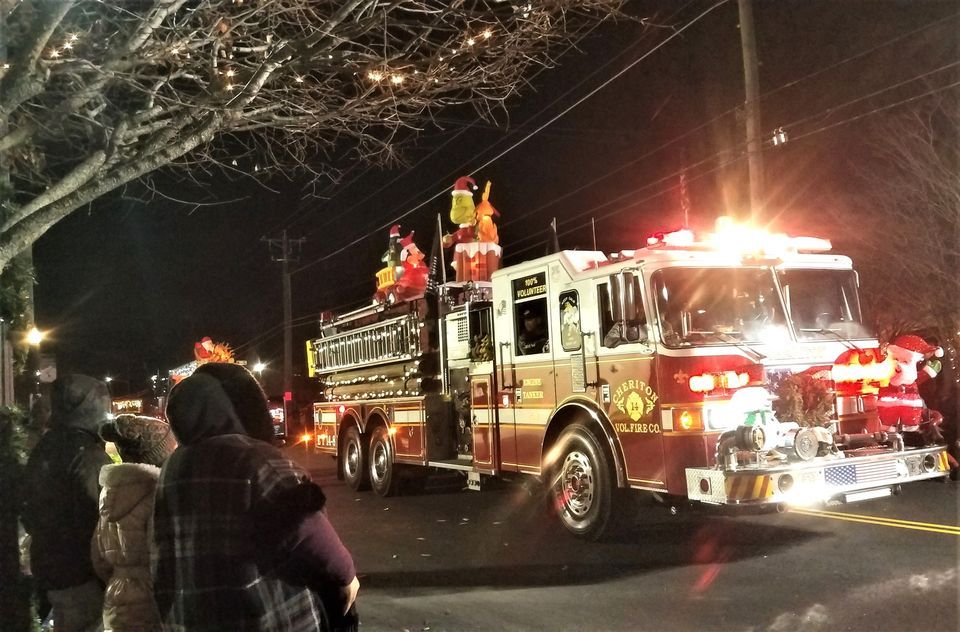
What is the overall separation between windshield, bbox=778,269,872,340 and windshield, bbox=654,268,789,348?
0.79 feet

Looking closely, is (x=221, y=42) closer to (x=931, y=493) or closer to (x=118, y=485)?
(x=118, y=485)

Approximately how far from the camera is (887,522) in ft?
25.5

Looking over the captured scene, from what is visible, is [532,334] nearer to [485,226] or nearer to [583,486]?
[583,486]

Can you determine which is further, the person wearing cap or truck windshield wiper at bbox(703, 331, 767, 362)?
the person wearing cap

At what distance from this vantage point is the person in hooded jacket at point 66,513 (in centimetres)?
356

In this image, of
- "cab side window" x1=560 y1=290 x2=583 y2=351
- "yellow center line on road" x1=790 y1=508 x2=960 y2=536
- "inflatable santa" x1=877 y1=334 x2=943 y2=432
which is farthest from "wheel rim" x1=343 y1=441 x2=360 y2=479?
"inflatable santa" x1=877 y1=334 x2=943 y2=432

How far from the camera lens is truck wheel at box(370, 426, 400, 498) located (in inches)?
453

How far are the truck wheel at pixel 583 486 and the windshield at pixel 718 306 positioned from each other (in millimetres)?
1407

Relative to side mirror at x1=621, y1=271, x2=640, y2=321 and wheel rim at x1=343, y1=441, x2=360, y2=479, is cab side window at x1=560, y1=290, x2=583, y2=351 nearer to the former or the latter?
side mirror at x1=621, y1=271, x2=640, y2=321

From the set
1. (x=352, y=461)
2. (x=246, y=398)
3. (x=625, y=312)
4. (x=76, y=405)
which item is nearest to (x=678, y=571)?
(x=625, y=312)

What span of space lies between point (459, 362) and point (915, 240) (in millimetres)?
14169

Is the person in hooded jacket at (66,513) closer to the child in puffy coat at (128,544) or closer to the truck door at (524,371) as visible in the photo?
Answer: the child in puffy coat at (128,544)

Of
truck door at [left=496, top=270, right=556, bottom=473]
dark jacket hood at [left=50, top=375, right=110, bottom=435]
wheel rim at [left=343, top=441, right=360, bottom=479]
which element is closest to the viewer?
dark jacket hood at [left=50, top=375, right=110, bottom=435]

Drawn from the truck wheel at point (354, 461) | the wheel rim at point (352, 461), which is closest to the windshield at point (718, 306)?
the truck wheel at point (354, 461)
